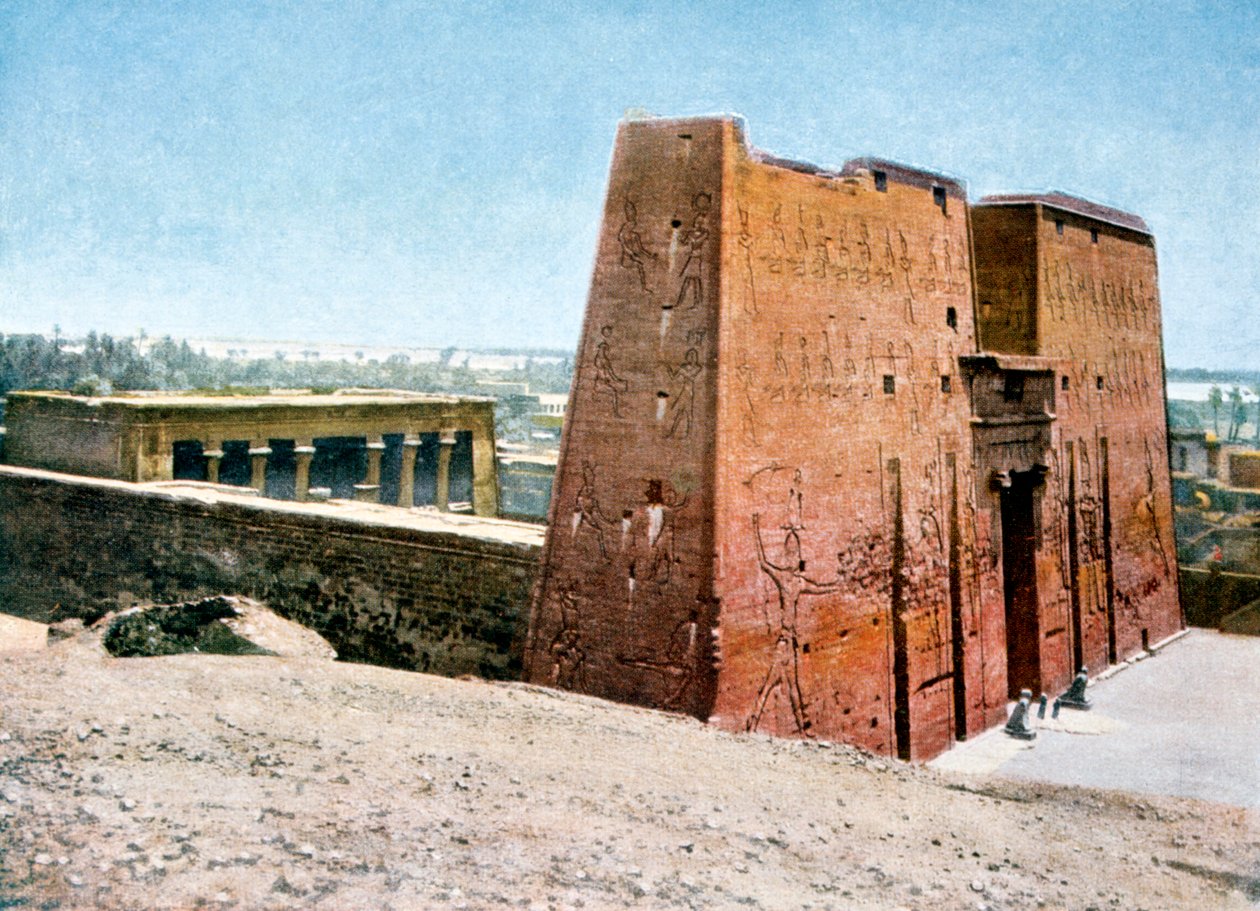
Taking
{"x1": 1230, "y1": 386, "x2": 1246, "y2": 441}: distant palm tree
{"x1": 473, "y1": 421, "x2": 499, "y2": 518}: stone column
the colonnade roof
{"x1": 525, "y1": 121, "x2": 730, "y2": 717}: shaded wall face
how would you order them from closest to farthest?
1. {"x1": 525, "y1": 121, "x2": 730, "y2": 717}: shaded wall face
2. the colonnade roof
3. {"x1": 473, "y1": 421, "x2": 499, "y2": 518}: stone column
4. {"x1": 1230, "y1": 386, "x2": 1246, "y2": 441}: distant palm tree

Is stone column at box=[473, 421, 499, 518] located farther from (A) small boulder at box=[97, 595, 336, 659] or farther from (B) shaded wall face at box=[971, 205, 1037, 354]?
(A) small boulder at box=[97, 595, 336, 659]

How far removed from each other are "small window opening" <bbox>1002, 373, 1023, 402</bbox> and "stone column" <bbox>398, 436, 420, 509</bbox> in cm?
1386

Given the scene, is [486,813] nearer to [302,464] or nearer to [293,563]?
[293,563]

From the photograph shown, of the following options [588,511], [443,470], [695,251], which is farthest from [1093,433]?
[443,470]

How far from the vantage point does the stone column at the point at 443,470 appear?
25984mm

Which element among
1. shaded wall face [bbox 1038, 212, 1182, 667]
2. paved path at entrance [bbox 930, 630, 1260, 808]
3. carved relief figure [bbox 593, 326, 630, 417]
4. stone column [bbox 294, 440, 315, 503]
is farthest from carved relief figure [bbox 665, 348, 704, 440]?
stone column [bbox 294, 440, 315, 503]

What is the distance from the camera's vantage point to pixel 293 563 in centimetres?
1390

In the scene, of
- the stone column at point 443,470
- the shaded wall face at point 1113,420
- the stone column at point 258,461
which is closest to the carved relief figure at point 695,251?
the shaded wall face at point 1113,420

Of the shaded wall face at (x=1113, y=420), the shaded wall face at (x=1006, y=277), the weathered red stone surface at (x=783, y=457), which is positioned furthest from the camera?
the shaded wall face at (x=1113, y=420)

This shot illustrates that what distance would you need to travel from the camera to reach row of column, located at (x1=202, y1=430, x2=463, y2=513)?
2111 centimetres

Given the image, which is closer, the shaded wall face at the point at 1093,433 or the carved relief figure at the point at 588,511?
the carved relief figure at the point at 588,511

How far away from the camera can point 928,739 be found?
13375 mm

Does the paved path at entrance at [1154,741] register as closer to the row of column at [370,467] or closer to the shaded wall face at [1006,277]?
the shaded wall face at [1006,277]

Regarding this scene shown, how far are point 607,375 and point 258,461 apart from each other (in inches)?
513
